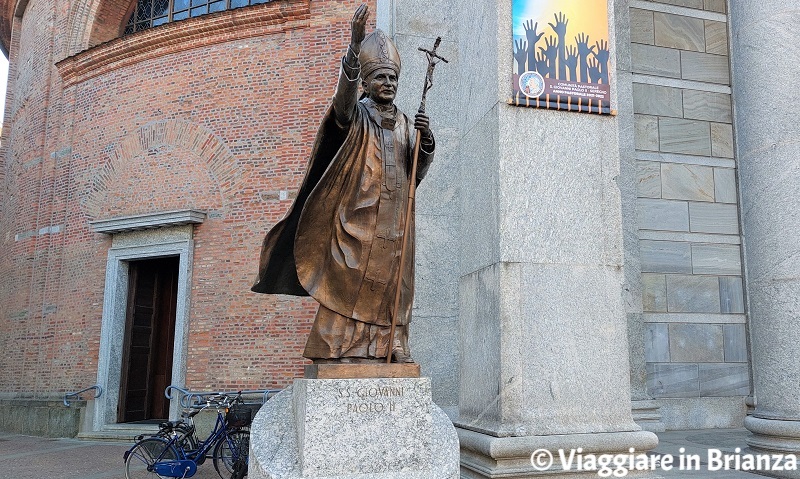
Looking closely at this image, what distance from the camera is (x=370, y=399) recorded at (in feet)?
11.6

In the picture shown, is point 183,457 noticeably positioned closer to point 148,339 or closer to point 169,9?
point 148,339

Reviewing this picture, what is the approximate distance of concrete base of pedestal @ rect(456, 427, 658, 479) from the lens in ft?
14.5

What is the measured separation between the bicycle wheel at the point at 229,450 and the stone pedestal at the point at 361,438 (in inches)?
135

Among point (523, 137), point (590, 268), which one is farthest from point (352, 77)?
point (590, 268)

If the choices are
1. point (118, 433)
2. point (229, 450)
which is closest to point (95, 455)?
point (118, 433)

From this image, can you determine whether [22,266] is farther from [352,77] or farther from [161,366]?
[352,77]

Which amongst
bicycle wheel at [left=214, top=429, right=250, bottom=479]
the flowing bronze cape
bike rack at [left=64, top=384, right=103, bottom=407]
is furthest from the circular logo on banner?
bike rack at [left=64, top=384, right=103, bottom=407]

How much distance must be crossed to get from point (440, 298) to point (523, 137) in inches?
84.1

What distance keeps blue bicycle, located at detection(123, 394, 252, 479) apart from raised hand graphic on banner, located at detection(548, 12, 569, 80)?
4793 millimetres

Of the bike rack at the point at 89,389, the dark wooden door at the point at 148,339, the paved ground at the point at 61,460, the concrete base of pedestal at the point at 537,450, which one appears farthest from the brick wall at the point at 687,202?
the bike rack at the point at 89,389

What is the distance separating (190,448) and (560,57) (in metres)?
5.54

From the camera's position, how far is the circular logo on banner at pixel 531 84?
16.8ft

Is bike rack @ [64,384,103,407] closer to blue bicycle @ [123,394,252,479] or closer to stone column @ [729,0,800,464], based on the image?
blue bicycle @ [123,394,252,479]

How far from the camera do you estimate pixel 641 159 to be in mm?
9078
